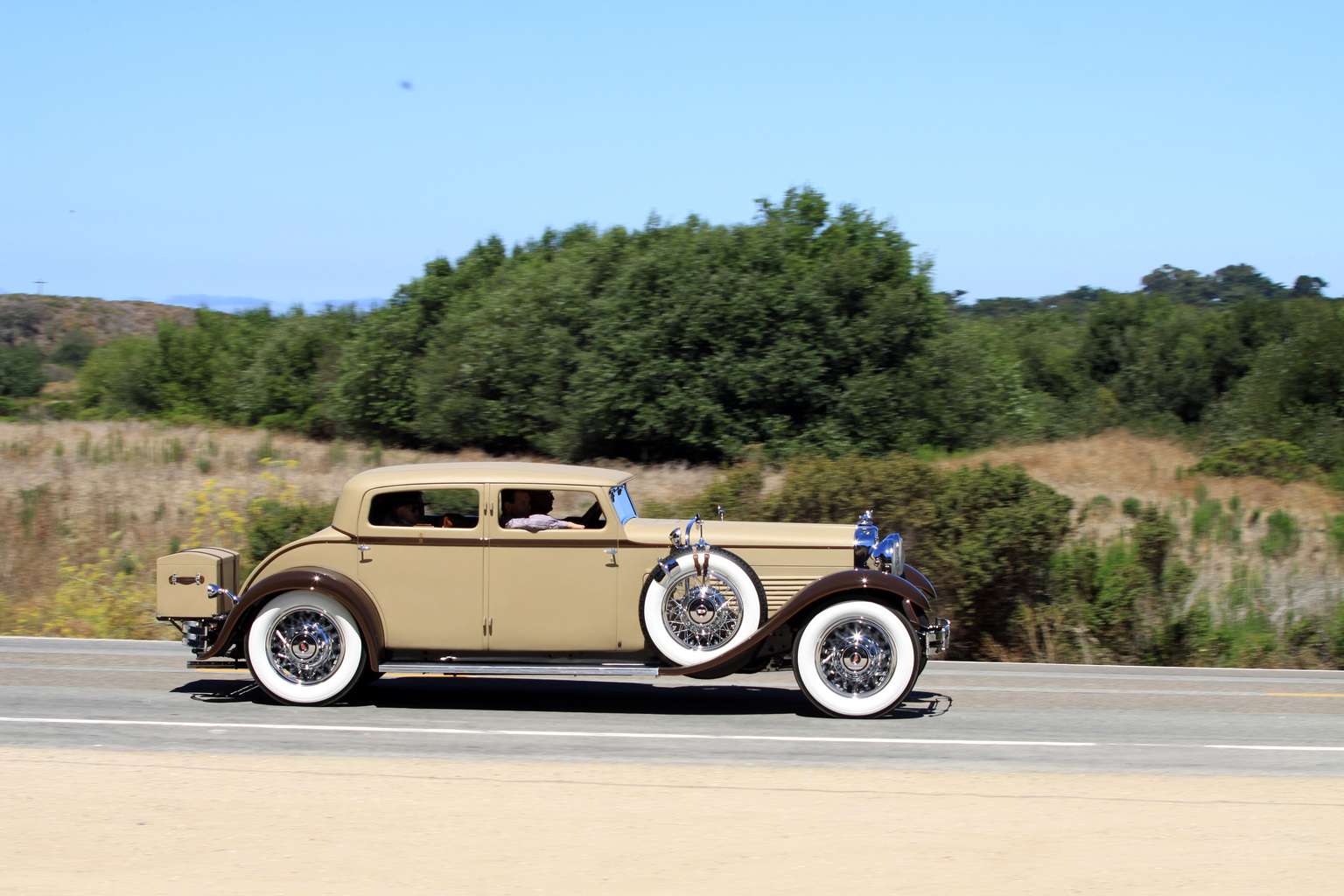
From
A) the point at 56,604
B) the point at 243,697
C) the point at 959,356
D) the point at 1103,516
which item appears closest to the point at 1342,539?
the point at 1103,516

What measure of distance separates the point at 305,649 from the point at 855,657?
384 centimetres

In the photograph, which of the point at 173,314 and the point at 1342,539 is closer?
the point at 1342,539

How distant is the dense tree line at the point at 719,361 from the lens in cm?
2564

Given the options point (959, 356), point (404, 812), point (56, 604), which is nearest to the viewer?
point (404, 812)

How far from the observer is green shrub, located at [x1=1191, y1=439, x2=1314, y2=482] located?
23.4 m

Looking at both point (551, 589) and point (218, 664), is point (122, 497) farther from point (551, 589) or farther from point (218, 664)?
point (551, 589)

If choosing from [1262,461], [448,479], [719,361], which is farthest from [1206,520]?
[448,479]

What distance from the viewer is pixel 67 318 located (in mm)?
93938

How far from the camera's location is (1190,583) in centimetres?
1275

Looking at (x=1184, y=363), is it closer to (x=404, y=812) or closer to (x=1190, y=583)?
(x=1190, y=583)

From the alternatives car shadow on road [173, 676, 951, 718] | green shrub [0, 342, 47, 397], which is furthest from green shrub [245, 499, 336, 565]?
green shrub [0, 342, 47, 397]

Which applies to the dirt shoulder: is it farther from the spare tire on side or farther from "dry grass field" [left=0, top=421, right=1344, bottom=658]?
"dry grass field" [left=0, top=421, right=1344, bottom=658]

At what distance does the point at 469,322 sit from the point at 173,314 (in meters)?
81.0

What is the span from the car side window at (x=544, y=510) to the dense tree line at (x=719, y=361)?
1669 cm
